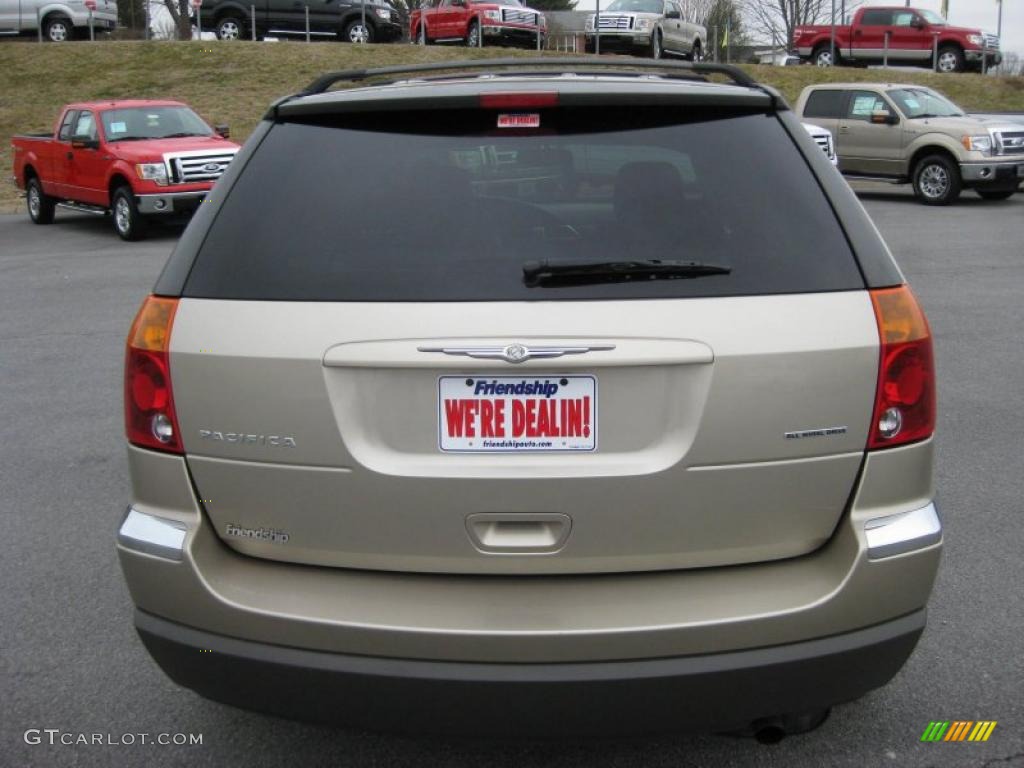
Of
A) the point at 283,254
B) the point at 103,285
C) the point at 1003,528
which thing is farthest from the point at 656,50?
the point at 283,254

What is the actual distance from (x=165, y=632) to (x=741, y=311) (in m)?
1.56

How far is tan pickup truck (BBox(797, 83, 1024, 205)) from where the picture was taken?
19234 millimetres

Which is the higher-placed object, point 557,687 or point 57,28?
point 57,28

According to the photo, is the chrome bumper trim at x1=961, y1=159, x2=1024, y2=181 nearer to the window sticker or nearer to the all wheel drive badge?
the window sticker

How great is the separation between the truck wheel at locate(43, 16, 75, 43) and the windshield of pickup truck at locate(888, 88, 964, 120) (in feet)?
85.4

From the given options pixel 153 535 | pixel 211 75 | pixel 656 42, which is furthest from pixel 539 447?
pixel 656 42

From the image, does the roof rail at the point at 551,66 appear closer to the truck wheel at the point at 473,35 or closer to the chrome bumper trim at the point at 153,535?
the chrome bumper trim at the point at 153,535

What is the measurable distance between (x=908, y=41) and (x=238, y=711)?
37618 mm

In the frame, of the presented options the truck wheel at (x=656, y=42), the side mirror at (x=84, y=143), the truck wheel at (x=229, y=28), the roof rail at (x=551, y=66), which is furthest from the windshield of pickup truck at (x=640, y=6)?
the roof rail at (x=551, y=66)

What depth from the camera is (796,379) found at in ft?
8.53

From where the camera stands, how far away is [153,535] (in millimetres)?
2824

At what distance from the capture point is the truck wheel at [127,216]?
16453 millimetres

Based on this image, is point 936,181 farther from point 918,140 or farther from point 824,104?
point 824,104

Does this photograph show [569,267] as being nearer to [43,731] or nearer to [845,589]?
[845,589]
